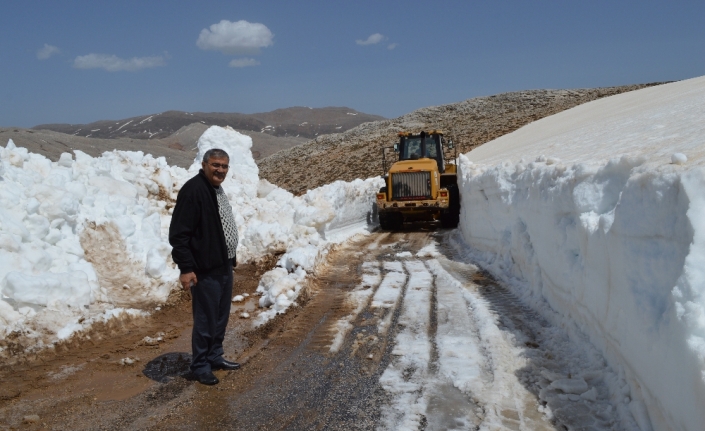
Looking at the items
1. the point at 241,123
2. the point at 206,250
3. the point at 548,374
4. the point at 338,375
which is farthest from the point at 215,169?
the point at 241,123

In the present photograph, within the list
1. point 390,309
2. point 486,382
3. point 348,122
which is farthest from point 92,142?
point 348,122

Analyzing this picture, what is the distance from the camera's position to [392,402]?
3.79 metres

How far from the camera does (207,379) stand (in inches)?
166

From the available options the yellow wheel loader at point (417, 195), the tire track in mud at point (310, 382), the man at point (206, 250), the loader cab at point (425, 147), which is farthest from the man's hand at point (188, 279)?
the loader cab at point (425, 147)

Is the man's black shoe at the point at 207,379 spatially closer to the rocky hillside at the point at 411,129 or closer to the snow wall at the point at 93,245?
the snow wall at the point at 93,245

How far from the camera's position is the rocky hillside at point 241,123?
120m

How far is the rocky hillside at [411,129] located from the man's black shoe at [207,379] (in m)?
23.7

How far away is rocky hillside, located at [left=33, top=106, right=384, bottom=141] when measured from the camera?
393 ft

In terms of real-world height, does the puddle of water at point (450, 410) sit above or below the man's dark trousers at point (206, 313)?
below

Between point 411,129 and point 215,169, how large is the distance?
37990mm

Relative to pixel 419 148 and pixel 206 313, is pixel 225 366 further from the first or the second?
pixel 419 148

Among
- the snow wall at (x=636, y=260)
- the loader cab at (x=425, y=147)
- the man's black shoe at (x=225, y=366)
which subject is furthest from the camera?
the loader cab at (x=425, y=147)

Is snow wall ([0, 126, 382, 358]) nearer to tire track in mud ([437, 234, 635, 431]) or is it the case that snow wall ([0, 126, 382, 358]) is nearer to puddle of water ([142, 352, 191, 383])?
puddle of water ([142, 352, 191, 383])

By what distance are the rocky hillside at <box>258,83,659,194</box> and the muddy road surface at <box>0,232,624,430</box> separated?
22.3 m
